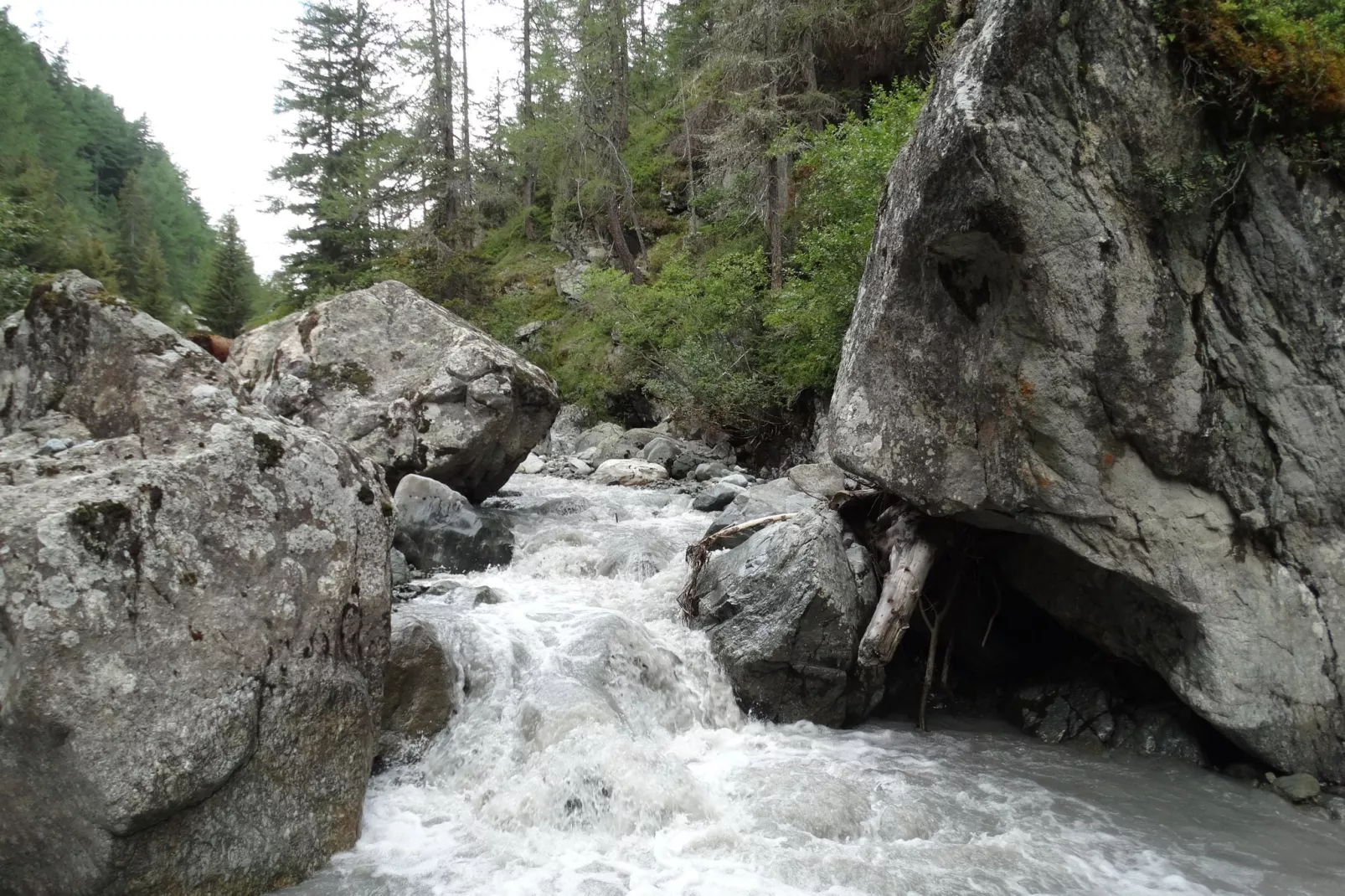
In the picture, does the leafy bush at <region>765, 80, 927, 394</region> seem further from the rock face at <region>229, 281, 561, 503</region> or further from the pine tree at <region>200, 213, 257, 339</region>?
the pine tree at <region>200, 213, 257, 339</region>

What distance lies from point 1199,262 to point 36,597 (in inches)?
305

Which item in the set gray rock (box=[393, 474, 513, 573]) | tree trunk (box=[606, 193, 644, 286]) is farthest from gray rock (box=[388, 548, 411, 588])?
tree trunk (box=[606, 193, 644, 286])

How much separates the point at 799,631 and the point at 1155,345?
369 centimetres

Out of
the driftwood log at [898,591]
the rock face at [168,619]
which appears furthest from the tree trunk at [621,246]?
the rock face at [168,619]

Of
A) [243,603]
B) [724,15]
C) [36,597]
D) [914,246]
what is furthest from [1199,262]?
[724,15]

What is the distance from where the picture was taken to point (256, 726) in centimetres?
427

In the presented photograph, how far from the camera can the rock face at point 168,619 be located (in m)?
3.66

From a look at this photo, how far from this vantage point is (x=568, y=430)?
23.7m

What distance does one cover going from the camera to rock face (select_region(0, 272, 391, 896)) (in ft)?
12.0

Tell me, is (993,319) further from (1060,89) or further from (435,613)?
(435,613)

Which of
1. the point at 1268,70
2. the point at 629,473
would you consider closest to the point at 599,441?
the point at 629,473

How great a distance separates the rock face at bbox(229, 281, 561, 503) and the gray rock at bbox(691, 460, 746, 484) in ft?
15.9

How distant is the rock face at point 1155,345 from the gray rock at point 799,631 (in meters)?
1.72

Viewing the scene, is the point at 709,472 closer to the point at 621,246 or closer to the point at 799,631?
the point at 799,631
